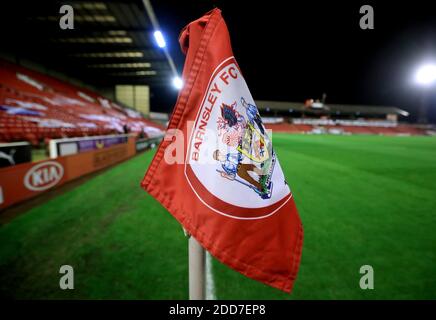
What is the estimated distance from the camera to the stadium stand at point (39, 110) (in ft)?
30.7

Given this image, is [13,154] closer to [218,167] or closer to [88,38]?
[218,167]

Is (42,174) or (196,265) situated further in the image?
(42,174)

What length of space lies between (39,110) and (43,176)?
9.75 m

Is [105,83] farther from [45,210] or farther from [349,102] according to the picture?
[349,102]

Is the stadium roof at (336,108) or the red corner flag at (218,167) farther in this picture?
the stadium roof at (336,108)

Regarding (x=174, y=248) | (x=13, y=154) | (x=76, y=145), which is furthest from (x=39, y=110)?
(x=174, y=248)

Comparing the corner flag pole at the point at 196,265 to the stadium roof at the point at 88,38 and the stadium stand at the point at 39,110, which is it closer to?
the stadium stand at the point at 39,110

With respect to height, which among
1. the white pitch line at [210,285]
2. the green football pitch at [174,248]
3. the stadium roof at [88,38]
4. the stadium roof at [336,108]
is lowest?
the white pitch line at [210,285]

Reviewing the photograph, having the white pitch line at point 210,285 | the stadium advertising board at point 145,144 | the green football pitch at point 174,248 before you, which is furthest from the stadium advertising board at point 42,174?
the stadium advertising board at point 145,144

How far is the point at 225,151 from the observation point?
0.98 m

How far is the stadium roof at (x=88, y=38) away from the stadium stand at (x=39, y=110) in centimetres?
216

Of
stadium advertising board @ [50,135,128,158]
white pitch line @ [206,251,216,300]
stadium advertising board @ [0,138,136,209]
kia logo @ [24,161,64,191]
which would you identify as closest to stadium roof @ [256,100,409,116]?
stadium advertising board @ [50,135,128,158]

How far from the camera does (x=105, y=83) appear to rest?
2777cm
